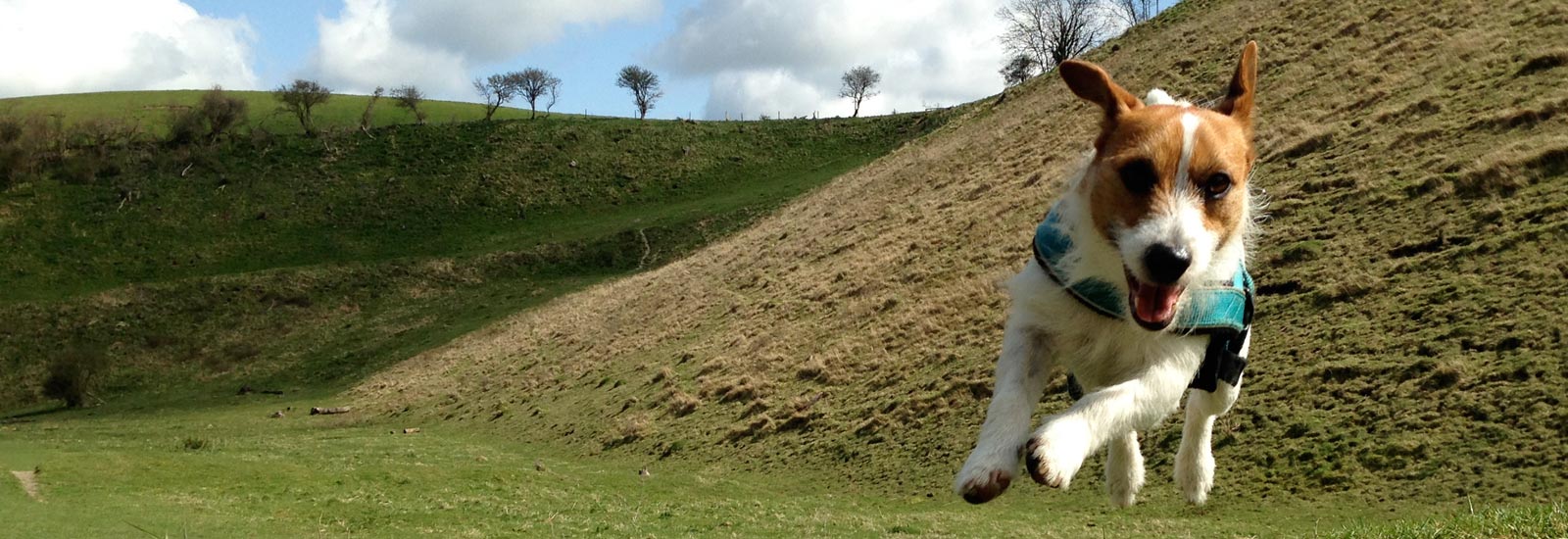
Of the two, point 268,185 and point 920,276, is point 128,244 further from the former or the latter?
point 920,276

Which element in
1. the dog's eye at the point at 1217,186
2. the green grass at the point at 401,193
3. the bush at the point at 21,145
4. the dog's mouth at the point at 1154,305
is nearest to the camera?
the dog's mouth at the point at 1154,305

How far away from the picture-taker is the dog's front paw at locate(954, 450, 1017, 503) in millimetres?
4273

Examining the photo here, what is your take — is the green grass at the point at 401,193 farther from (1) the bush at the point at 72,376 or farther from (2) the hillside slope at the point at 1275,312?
(2) the hillside slope at the point at 1275,312

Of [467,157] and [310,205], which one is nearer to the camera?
[310,205]

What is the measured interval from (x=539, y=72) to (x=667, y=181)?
153 ft

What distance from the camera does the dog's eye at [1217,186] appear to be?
4672mm

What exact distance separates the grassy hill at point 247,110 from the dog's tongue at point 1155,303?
93.1 m

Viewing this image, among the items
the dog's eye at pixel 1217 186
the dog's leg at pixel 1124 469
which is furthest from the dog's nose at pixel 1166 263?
the dog's leg at pixel 1124 469

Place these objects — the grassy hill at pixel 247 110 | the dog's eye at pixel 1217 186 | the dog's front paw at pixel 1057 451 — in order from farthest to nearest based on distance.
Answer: the grassy hill at pixel 247 110 → the dog's eye at pixel 1217 186 → the dog's front paw at pixel 1057 451

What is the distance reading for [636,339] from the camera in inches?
1547

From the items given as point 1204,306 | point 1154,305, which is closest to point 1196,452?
point 1204,306

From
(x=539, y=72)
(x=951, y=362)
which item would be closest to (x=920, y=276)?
(x=951, y=362)

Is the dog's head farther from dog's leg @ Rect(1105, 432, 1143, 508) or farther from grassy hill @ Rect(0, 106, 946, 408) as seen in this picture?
grassy hill @ Rect(0, 106, 946, 408)

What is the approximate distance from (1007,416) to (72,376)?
2105 inches
